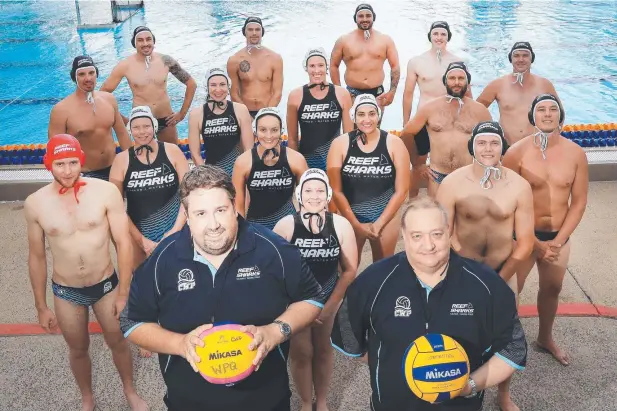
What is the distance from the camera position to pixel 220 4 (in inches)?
907

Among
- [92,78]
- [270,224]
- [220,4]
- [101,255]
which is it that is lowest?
[220,4]

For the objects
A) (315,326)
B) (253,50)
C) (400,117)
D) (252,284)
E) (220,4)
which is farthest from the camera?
(220,4)

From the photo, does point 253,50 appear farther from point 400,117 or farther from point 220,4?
point 220,4

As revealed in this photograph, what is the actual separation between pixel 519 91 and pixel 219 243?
4.49 meters

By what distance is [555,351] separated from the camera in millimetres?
4344

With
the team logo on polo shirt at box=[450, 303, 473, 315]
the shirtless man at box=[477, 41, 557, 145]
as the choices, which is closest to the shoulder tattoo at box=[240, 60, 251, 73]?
the shirtless man at box=[477, 41, 557, 145]

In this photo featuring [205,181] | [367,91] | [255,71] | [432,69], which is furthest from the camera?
[367,91]

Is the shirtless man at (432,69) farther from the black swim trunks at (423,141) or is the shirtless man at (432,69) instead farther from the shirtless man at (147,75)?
the shirtless man at (147,75)

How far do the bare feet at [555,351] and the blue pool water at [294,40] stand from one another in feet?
21.4

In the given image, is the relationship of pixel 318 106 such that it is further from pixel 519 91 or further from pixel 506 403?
pixel 506 403

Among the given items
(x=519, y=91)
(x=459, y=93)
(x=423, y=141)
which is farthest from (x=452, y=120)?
(x=519, y=91)

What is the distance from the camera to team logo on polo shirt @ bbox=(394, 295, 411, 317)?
2.52 meters

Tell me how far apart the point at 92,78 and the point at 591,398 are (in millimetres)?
5063

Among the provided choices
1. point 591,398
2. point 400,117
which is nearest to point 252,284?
point 591,398
